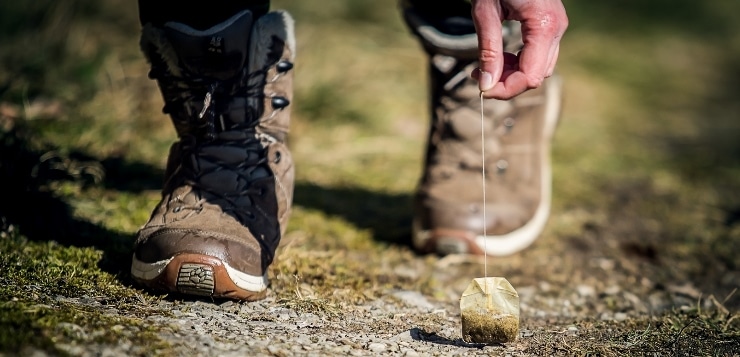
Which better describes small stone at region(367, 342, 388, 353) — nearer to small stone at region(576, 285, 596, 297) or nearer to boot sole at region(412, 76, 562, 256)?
boot sole at region(412, 76, 562, 256)

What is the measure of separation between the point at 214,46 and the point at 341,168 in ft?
4.45

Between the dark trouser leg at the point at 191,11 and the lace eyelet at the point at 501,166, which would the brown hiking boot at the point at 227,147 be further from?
the lace eyelet at the point at 501,166

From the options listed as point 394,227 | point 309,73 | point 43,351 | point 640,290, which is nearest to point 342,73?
point 309,73

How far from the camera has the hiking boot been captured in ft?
7.20

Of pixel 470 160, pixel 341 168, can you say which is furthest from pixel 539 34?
pixel 341 168

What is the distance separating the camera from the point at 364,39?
4.67 metres

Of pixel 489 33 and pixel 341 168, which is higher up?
pixel 489 33

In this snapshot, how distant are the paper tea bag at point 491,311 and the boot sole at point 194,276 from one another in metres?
0.47

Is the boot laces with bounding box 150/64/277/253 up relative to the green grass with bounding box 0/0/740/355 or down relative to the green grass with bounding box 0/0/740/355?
→ up

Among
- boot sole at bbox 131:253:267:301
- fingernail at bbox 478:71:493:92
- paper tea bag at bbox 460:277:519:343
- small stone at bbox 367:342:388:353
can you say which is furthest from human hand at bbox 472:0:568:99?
boot sole at bbox 131:253:267:301

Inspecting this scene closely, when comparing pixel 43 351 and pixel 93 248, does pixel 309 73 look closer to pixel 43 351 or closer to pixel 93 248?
→ pixel 93 248

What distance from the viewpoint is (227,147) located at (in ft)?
5.80

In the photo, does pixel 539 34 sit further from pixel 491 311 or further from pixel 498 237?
pixel 498 237

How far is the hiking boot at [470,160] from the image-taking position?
2195 millimetres
